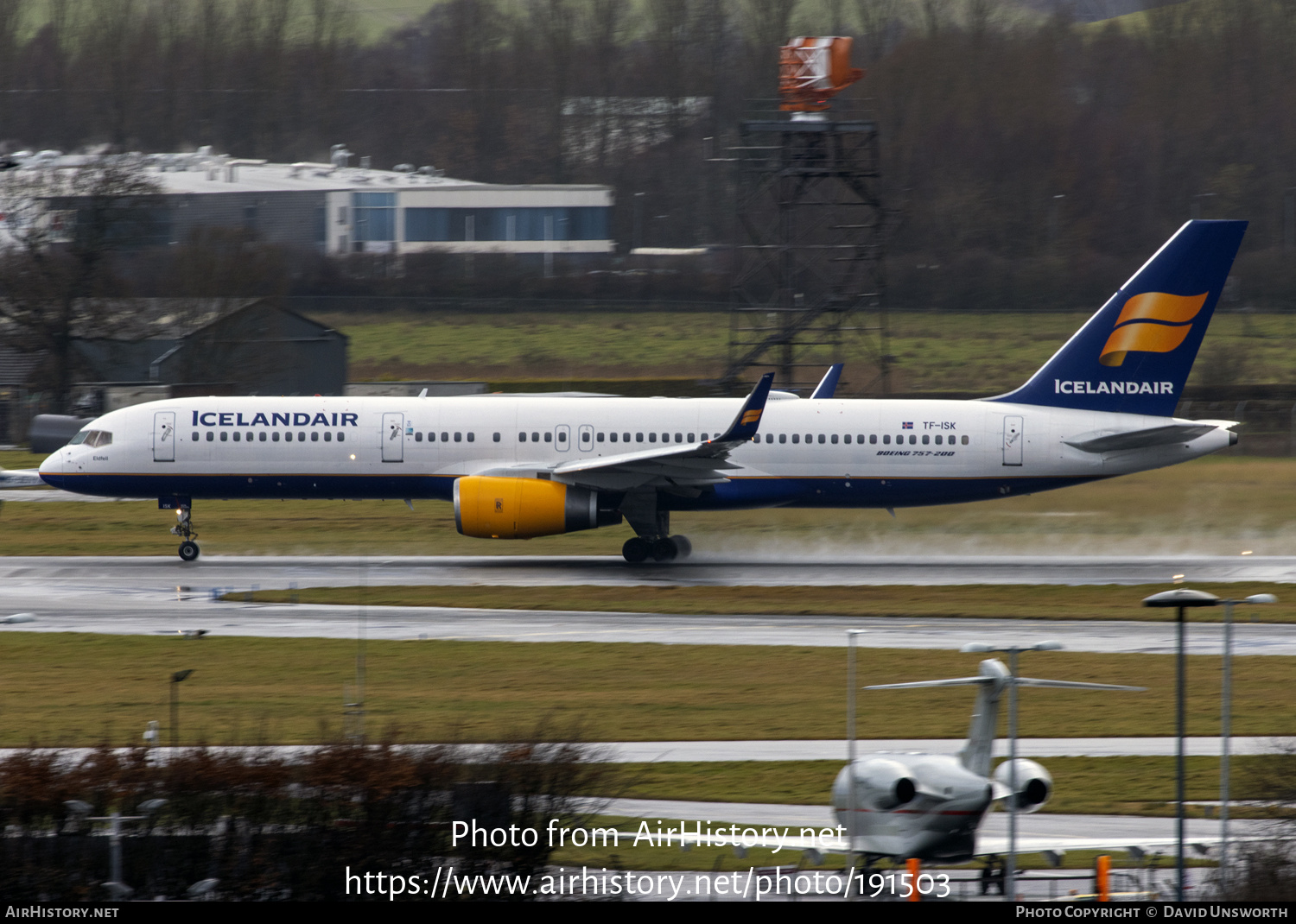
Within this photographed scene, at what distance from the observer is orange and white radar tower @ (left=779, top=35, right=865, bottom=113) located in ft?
175

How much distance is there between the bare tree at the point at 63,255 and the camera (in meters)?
64.4

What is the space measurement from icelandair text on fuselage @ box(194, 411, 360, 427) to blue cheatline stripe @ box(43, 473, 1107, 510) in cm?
130

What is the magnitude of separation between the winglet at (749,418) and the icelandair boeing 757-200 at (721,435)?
4.92 ft

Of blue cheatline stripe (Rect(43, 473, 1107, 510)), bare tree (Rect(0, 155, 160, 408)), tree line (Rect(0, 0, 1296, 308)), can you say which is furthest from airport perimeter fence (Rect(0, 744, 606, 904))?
tree line (Rect(0, 0, 1296, 308))

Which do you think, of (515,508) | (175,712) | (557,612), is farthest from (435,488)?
(175,712)

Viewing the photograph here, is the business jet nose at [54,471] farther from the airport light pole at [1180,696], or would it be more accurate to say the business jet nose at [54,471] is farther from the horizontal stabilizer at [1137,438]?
the airport light pole at [1180,696]

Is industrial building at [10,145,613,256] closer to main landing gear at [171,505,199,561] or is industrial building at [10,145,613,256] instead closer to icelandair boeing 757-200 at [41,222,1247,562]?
main landing gear at [171,505,199,561]

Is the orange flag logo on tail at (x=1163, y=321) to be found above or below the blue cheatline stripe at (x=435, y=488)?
above

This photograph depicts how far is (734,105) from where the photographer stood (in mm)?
110625

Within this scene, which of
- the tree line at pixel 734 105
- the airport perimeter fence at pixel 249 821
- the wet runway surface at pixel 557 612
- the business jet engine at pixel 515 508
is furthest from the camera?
the tree line at pixel 734 105

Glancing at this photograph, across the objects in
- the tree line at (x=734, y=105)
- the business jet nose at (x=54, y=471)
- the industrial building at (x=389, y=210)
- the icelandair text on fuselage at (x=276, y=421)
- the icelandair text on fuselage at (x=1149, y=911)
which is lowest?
the icelandair text on fuselage at (x=1149, y=911)

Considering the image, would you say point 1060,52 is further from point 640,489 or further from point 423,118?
point 640,489

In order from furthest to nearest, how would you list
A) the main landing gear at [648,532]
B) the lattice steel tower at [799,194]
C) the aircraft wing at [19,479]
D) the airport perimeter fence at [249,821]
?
the lattice steel tower at [799,194] → the aircraft wing at [19,479] → the main landing gear at [648,532] → the airport perimeter fence at [249,821]

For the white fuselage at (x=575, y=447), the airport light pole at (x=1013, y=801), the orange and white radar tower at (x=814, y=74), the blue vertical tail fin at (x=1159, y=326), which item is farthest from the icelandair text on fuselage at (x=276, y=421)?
the orange and white radar tower at (x=814, y=74)
